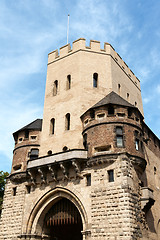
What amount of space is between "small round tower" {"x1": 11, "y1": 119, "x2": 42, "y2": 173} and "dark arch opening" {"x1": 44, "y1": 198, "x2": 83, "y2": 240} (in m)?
5.53

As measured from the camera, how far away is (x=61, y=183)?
2530 centimetres

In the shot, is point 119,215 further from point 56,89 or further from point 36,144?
point 56,89

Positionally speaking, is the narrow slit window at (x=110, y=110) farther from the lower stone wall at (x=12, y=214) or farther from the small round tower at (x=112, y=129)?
the lower stone wall at (x=12, y=214)

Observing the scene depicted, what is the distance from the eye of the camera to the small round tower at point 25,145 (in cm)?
2977

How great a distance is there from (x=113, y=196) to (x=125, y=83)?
56.2 feet

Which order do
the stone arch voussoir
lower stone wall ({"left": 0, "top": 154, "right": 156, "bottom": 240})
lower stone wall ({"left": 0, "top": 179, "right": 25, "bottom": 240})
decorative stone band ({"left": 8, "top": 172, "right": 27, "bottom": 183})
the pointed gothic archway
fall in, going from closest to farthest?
lower stone wall ({"left": 0, "top": 154, "right": 156, "bottom": 240}) < the pointed gothic archway < the stone arch voussoir < lower stone wall ({"left": 0, "top": 179, "right": 25, "bottom": 240}) < decorative stone band ({"left": 8, "top": 172, "right": 27, "bottom": 183})

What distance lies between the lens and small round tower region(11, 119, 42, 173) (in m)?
29.8

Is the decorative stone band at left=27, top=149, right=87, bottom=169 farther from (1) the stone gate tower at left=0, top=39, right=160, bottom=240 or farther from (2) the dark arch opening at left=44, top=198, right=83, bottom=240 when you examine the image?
(2) the dark arch opening at left=44, top=198, right=83, bottom=240

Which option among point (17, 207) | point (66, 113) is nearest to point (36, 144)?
point (66, 113)

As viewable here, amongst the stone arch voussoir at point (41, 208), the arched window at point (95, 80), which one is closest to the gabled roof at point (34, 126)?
the arched window at point (95, 80)

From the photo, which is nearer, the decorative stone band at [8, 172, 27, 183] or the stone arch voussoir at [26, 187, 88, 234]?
the stone arch voussoir at [26, 187, 88, 234]

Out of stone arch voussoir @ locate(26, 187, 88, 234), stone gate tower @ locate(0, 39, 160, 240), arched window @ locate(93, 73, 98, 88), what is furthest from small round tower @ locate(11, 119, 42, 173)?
arched window @ locate(93, 73, 98, 88)

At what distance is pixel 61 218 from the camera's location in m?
25.2

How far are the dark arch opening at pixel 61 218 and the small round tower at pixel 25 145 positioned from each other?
5.53 m
